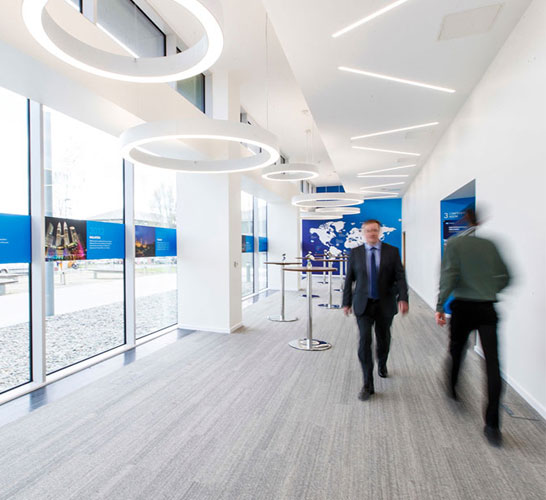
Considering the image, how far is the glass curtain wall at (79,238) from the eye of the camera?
160 inches

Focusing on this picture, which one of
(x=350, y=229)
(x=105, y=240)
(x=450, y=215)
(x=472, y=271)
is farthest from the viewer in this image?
(x=350, y=229)

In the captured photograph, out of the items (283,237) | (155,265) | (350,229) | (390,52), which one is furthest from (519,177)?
(350,229)

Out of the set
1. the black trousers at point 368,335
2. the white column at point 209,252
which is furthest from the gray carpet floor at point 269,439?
the white column at point 209,252

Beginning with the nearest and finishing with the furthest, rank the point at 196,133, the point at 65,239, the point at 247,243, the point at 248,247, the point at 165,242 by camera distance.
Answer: the point at 196,133
the point at 65,239
the point at 165,242
the point at 247,243
the point at 248,247

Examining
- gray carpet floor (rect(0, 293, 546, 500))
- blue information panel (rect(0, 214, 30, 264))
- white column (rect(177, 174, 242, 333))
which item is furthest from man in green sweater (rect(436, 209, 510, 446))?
blue information panel (rect(0, 214, 30, 264))

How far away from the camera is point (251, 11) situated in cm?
456

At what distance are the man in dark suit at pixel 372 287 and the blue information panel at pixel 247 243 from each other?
6.44 metres

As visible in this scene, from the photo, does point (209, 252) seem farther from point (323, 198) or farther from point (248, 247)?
point (248, 247)

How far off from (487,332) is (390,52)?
325cm

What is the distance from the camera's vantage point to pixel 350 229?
57.2 feet

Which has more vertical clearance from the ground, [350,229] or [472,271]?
[350,229]

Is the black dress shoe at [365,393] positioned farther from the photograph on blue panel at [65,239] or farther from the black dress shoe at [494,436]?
the photograph on blue panel at [65,239]

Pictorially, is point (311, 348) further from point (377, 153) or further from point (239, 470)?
point (377, 153)

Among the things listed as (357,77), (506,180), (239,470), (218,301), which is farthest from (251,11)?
(239,470)
